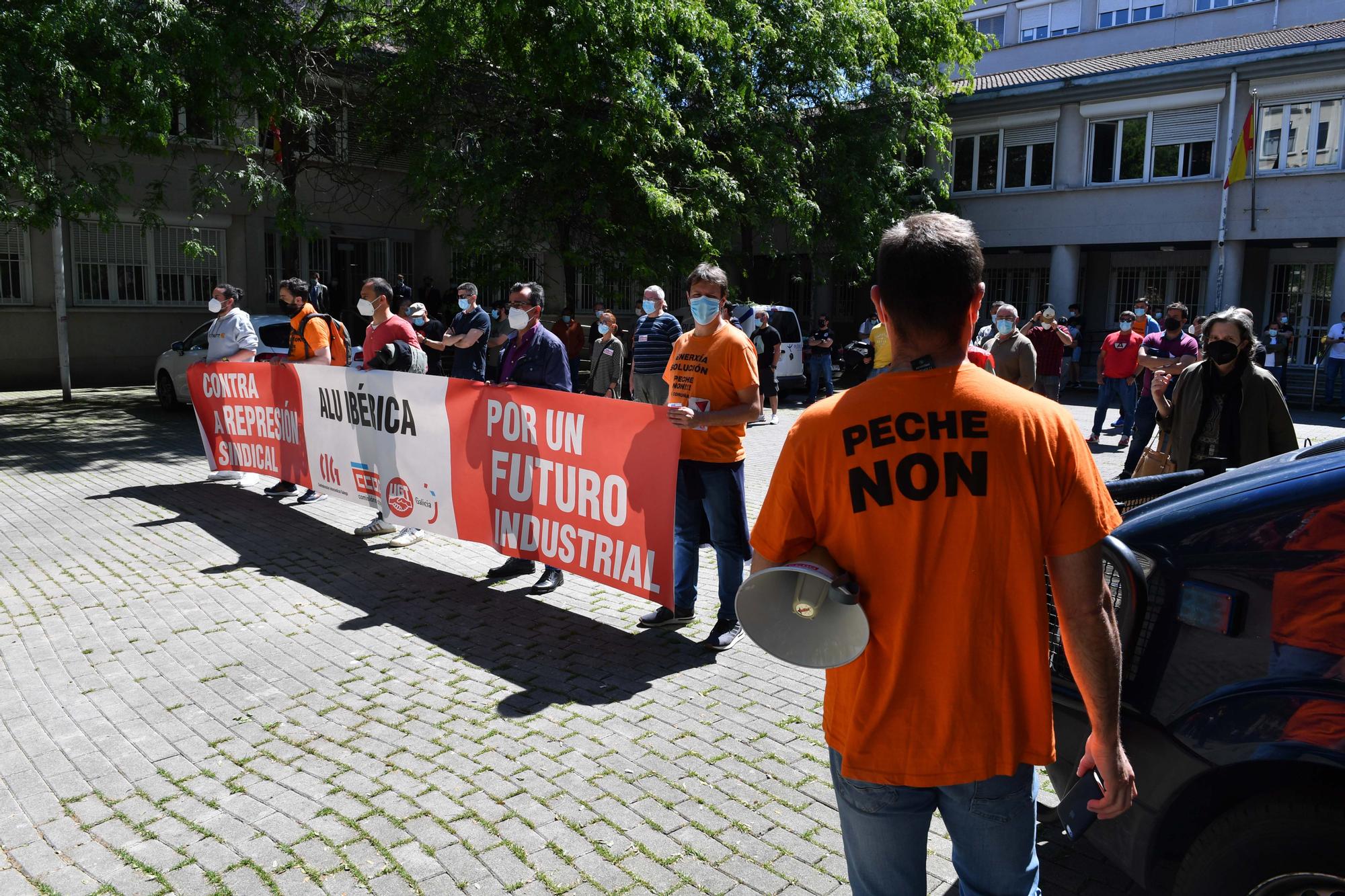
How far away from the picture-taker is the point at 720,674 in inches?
204

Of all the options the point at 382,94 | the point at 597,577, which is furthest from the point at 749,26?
the point at 597,577

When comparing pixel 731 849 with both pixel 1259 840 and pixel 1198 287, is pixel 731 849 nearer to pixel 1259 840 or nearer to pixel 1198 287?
pixel 1259 840

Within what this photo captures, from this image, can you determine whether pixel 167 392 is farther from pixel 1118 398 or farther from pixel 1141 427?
pixel 1118 398

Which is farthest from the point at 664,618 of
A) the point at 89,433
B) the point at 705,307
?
the point at 89,433

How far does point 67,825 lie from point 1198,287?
28029 mm

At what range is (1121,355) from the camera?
42.8 feet

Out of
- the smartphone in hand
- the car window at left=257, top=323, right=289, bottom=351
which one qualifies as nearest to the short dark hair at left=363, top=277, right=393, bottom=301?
the car window at left=257, top=323, right=289, bottom=351

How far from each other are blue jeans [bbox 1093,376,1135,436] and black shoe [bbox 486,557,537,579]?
9.18m

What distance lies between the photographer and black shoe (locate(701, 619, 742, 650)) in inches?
218

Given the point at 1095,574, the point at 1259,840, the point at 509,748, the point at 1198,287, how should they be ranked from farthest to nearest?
the point at 1198,287, the point at 509,748, the point at 1259,840, the point at 1095,574

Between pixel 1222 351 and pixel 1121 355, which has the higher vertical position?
pixel 1222 351

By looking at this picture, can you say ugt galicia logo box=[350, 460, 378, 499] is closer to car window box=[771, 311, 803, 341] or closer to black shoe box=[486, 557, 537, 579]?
black shoe box=[486, 557, 537, 579]

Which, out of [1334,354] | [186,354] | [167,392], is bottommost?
[167,392]

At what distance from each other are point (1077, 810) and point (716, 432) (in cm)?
315
